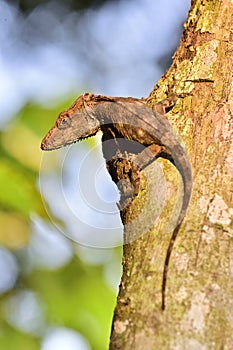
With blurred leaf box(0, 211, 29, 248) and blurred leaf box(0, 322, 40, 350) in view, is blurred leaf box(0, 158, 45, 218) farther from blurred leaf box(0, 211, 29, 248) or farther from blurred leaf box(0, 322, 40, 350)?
blurred leaf box(0, 322, 40, 350)

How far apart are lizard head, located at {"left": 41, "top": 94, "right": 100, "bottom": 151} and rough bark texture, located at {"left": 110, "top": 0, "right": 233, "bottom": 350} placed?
3.48ft

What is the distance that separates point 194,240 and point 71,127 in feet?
7.69

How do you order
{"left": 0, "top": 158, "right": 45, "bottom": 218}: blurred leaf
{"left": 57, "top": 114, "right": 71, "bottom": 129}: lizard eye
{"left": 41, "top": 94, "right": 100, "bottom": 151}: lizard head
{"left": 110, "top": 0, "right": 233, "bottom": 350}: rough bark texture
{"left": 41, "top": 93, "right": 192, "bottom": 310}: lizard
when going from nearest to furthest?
{"left": 110, "top": 0, "right": 233, "bottom": 350}: rough bark texture, {"left": 41, "top": 93, "right": 192, "bottom": 310}: lizard, {"left": 0, "top": 158, "right": 45, "bottom": 218}: blurred leaf, {"left": 41, "top": 94, "right": 100, "bottom": 151}: lizard head, {"left": 57, "top": 114, "right": 71, "bottom": 129}: lizard eye

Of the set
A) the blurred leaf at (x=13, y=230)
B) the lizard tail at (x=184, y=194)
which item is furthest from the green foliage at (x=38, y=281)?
A: the lizard tail at (x=184, y=194)

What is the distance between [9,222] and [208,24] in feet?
5.26

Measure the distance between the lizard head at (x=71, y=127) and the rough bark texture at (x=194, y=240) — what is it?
41.8 inches

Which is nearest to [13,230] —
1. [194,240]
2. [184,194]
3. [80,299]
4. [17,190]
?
[17,190]

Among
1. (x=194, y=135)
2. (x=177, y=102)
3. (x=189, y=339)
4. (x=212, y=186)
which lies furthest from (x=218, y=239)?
(x=177, y=102)

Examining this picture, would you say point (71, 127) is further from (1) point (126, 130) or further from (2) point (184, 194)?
(2) point (184, 194)

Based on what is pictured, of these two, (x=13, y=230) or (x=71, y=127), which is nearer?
(x=13, y=230)

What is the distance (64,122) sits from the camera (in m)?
3.79

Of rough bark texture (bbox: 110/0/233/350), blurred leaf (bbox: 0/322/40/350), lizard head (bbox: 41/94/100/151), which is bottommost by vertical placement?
blurred leaf (bbox: 0/322/40/350)

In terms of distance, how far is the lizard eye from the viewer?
12.4 feet

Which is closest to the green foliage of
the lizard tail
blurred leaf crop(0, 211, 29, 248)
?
blurred leaf crop(0, 211, 29, 248)
